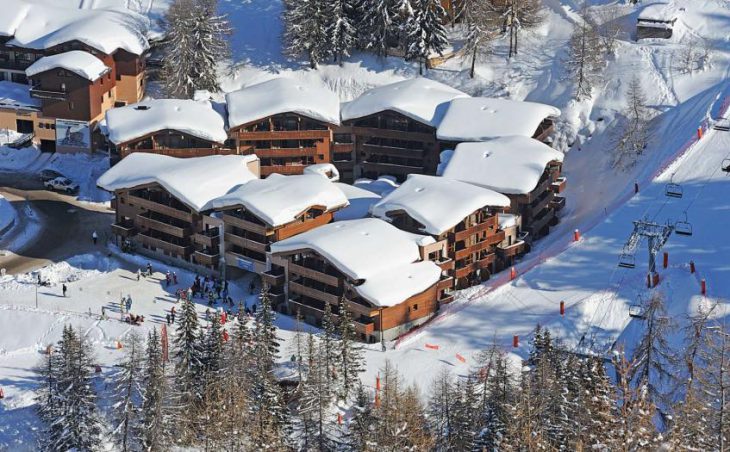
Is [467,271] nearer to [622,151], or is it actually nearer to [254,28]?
[622,151]

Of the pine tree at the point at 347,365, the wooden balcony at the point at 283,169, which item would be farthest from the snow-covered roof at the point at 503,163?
the pine tree at the point at 347,365

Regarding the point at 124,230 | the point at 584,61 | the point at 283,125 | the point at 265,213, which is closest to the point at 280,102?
Result: the point at 283,125

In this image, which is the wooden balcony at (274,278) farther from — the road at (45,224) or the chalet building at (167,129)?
the chalet building at (167,129)

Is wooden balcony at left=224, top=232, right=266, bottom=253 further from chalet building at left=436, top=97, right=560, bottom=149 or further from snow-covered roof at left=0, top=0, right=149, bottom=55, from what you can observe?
snow-covered roof at left=0, top=0, right=149, bottom=55

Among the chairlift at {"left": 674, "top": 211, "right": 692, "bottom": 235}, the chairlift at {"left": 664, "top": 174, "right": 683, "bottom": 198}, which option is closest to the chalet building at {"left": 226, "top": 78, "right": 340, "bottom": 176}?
the chairlift at {"left": 664, "top": 174, "right": 683, "bottom": 198}

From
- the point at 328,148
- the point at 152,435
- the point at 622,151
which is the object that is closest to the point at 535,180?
the point at 622,151

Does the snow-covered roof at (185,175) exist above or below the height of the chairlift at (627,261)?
above
